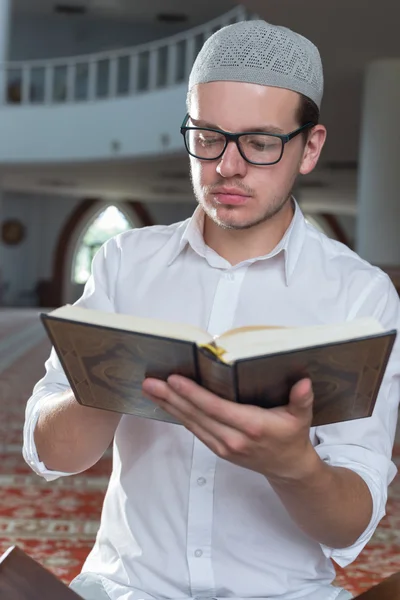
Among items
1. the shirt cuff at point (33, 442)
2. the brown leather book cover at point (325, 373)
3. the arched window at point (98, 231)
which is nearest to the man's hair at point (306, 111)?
the brown leather book cover at point (325, 373)

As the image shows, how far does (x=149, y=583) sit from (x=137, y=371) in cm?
52

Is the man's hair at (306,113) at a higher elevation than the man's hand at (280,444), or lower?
higher

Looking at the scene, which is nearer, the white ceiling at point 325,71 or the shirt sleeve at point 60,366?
the shirt sleeve at point 60,366

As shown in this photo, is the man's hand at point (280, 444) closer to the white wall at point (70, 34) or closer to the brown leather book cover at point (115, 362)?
the brown leather book cover at point (115, 362)

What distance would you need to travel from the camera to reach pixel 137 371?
4.42 feet

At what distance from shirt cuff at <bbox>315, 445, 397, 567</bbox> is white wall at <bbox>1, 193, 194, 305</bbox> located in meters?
21.8

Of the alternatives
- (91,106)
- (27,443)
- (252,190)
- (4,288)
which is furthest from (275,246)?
(4,288)

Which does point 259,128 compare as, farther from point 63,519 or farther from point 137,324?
point 63,519

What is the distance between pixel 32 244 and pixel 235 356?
73.9 ft

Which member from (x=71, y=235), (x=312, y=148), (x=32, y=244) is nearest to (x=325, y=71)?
(x=312, y=148)

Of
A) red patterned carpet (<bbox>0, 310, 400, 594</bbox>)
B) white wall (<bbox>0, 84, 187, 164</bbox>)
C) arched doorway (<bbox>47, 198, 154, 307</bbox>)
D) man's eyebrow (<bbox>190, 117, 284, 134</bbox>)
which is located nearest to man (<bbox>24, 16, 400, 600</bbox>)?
man's eyebrow (<bbox>190, 117, 284, 134</bbox>)

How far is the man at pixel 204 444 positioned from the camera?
5.35ft

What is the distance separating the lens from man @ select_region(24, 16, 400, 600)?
64.2 inches

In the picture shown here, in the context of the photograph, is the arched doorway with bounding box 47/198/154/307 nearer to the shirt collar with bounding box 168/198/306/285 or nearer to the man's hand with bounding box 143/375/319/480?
the shirt collar with bounding box 168/198/306/285
